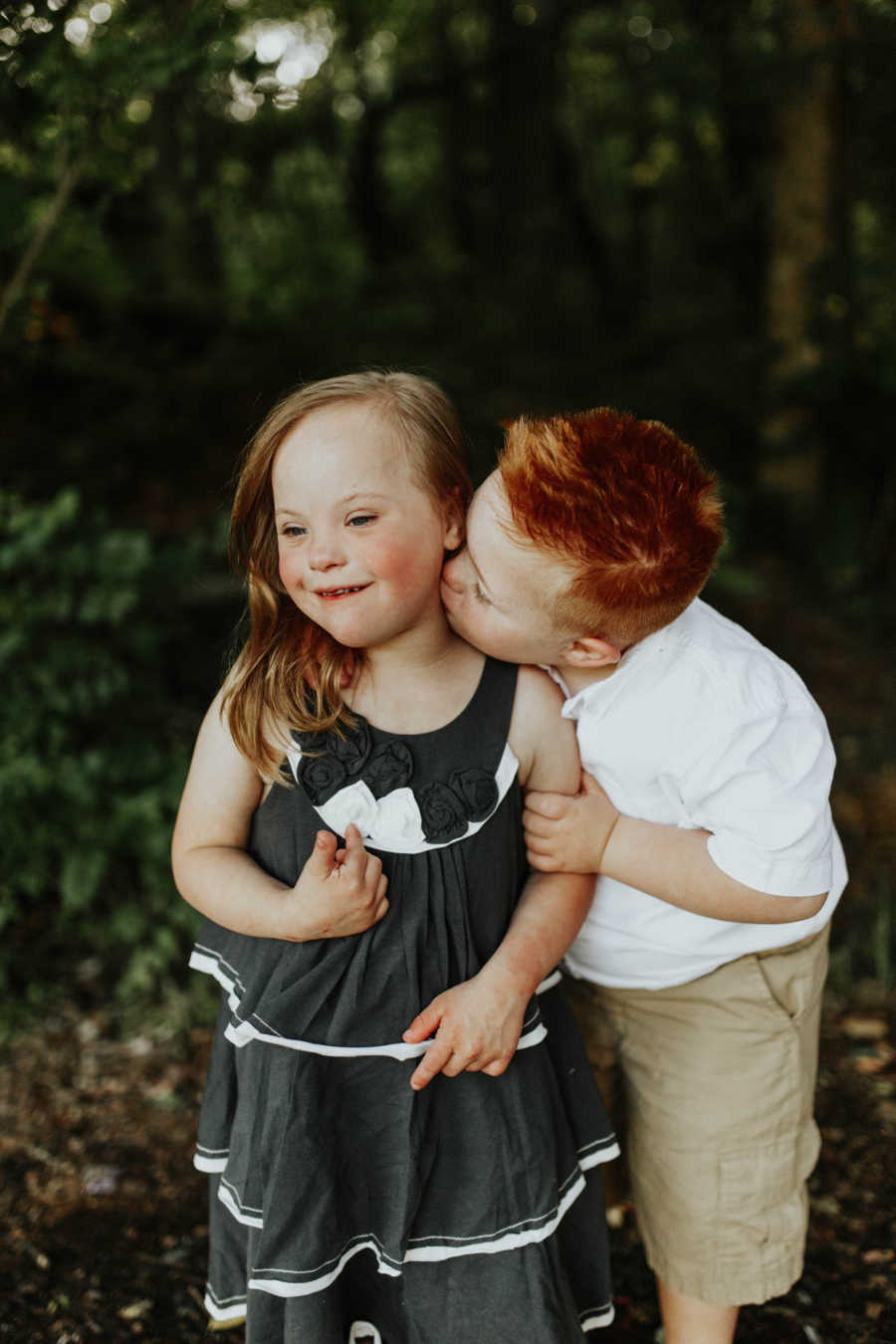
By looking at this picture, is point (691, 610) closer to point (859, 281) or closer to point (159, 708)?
point (159, 708)

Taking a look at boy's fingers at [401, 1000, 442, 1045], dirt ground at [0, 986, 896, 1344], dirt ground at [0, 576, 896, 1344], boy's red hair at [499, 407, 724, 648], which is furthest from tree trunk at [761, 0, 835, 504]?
boy's fingers at [401, 1000, 442, 1045]

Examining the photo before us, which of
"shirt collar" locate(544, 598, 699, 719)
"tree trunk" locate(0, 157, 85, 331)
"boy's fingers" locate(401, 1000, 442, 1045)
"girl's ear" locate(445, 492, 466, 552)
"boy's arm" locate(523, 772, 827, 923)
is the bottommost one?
"boy's fingers" locate(401, 1000, 442, 1045)

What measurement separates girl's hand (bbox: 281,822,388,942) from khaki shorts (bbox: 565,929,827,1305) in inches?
25.7

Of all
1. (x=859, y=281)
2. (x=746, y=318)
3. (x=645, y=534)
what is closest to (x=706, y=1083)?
(x=645, y=534)

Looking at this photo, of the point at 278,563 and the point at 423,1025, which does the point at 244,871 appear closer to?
the point at 423,1025

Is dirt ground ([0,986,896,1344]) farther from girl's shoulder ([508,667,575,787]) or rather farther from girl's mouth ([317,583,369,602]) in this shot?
girl's mouth ([317,583,369,602])

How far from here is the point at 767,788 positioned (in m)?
1.56

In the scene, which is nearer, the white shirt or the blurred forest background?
the white shirt

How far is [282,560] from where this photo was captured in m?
1.61

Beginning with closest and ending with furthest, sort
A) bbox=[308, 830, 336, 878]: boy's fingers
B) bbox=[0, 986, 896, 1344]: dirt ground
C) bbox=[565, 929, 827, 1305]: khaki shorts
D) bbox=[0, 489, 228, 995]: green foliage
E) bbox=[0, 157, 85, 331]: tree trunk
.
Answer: bbox=[308, 830, 336, 878]: boy's fingers → bbox=[565, 929, 827, 1305]: khaki shorts → bbox=[0, 986, 896, 1344]: dirt ground → bbox=[0, 157, 85, 331]: tree trunk → bbox=[0, 489, 228, 995]: green foliage

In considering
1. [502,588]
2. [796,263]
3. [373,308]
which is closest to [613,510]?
[502,588]

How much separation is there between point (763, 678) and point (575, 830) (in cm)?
37

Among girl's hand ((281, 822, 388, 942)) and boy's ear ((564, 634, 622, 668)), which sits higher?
boy's ear ((564, 634, 622, 668))

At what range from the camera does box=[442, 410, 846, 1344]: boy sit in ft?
5.09
